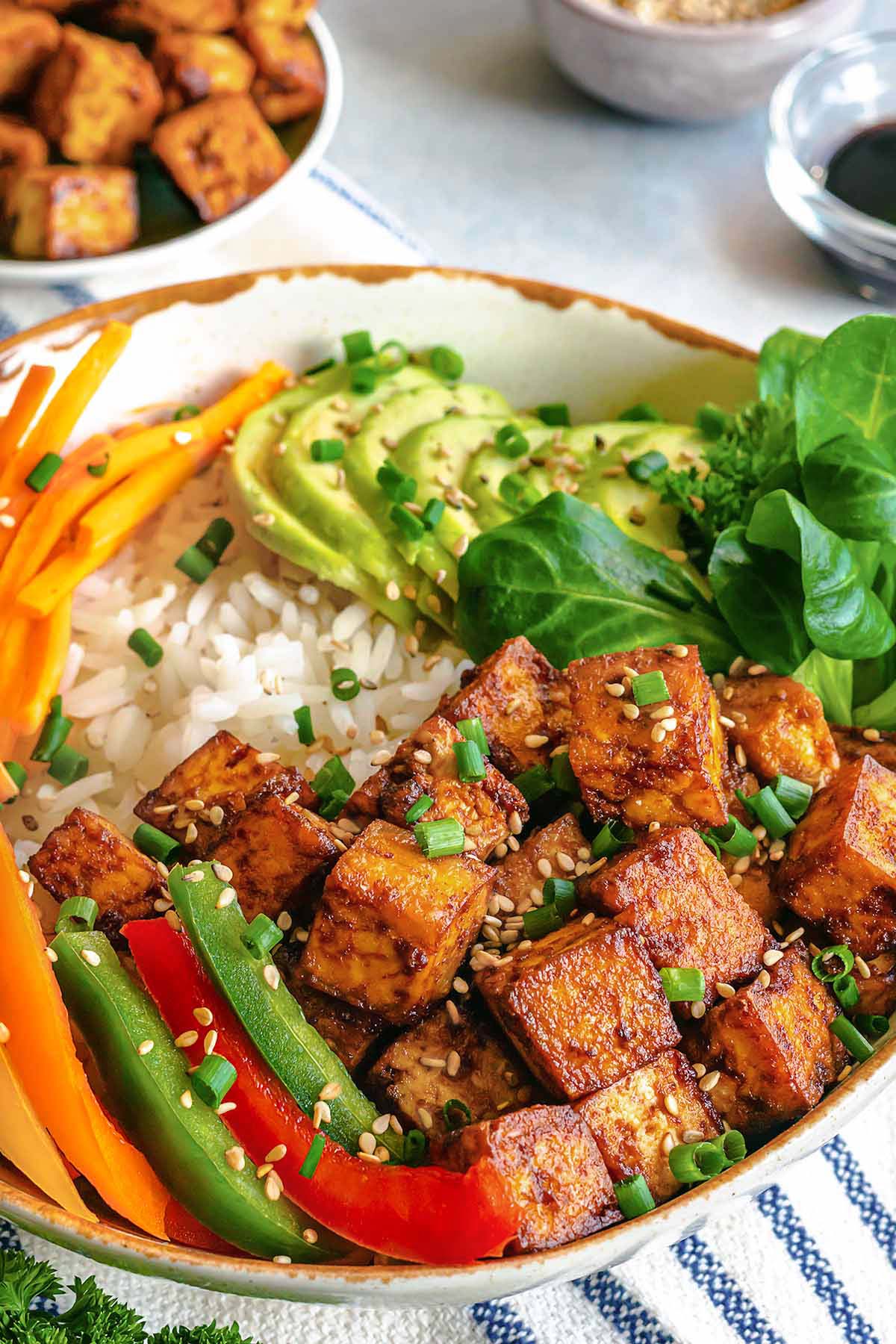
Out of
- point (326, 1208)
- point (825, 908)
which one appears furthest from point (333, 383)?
point (326, 1208)

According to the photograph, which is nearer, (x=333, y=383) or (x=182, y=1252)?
(x=182, y=1252)

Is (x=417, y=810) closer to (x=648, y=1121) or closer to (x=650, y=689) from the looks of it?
(x=650, y=689)

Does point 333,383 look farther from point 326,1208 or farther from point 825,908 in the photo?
point 326,1208

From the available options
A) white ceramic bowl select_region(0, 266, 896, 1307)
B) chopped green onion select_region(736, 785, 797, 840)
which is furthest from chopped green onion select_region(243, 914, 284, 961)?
white ceramic bowl select_region(0, 266, 896, 1307)

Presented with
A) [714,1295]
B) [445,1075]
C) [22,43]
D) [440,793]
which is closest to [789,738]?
[440,793]

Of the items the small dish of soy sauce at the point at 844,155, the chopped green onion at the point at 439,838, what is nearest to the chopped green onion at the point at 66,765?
the chopped green onion at the point at 439,838

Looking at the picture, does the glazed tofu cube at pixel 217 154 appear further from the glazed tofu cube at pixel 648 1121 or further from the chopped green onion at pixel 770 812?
the glazed tofu cube at pixel 648 1121

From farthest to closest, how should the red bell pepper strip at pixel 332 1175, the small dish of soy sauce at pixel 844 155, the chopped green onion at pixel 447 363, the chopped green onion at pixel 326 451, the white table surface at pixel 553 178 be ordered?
the white table surface at pixel 553 178 < the small dish of soy sauce at pixel 844 155 < the chopped green onion at pixel 447 363 < the chopped green onion at pixel 326 451 < the red bell pepper strip at pixel 332 1175
